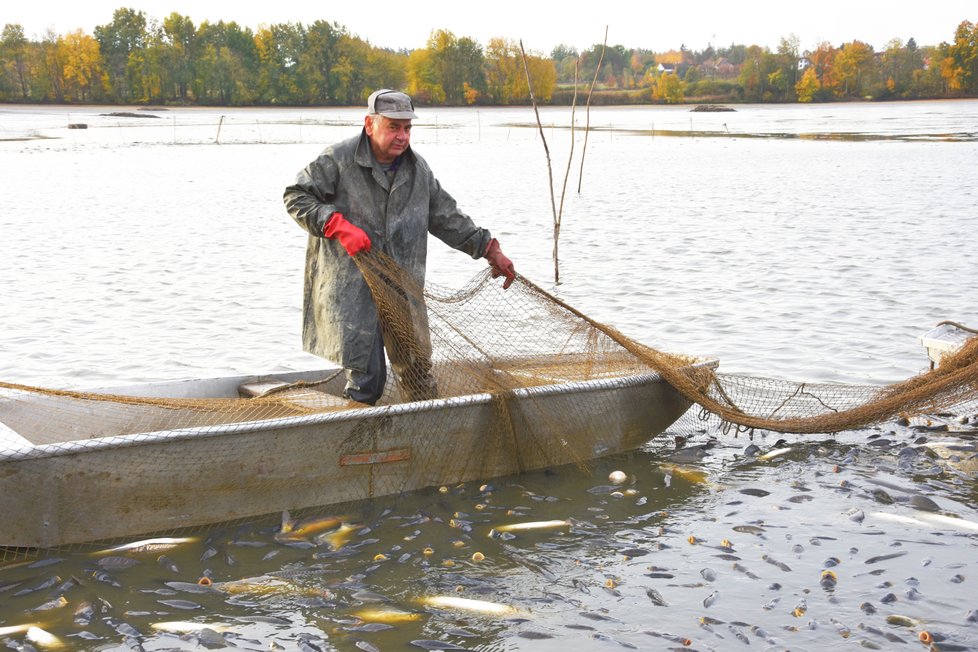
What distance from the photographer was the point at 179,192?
76.3ft

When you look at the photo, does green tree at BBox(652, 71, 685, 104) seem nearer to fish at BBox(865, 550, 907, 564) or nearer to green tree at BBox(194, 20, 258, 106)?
green tree at BBox(194, 20, 258, 106)

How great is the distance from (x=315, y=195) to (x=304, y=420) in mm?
1223

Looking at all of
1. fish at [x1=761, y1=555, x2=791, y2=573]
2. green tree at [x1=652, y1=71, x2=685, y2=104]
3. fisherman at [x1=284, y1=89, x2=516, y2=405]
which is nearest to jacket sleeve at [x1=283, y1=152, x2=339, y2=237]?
fisherman at [x1=284, y1=89, x2=516, y2=405]

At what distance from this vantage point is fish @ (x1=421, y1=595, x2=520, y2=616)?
4.66m

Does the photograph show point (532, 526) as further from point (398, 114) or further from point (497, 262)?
point (398, 114)

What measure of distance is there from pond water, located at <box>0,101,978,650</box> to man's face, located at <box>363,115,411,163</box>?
190 centimetres

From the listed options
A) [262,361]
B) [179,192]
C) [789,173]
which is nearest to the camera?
[262,361]

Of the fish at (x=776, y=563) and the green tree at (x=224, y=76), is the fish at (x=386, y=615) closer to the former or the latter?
the fish at (x=776, y=563)

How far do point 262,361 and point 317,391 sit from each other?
A: 2.97 meters

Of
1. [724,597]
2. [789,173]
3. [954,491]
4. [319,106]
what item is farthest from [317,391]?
[319,106]

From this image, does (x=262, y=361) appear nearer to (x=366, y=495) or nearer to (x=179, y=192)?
(x=366, y=495)

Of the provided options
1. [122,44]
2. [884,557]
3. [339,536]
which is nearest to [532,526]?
[339,536]

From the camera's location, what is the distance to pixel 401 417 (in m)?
5.66

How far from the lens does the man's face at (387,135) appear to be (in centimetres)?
560
